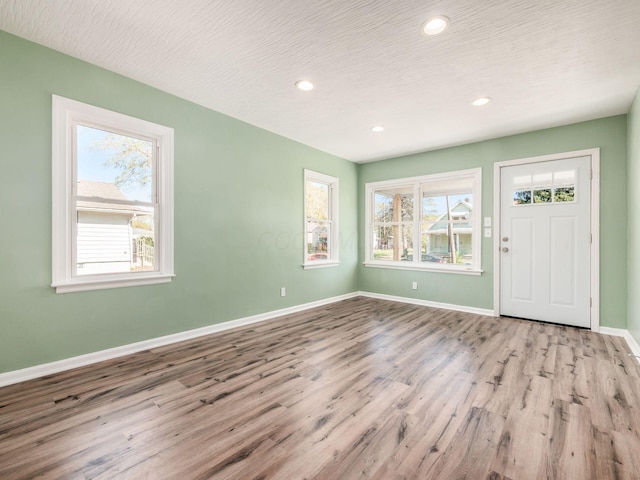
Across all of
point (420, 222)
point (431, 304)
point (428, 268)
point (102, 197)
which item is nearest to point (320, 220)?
point (420, 222)

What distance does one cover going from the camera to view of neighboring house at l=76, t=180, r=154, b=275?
107 inches

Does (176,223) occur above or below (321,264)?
above

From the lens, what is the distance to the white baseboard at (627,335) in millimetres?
2936

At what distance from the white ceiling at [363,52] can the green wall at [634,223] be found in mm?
323

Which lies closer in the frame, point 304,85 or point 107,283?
point 107,283

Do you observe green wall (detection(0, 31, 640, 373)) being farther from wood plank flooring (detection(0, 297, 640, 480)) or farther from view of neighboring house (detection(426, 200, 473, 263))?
wood plank flooring (detection(0, 297, 640, 480))

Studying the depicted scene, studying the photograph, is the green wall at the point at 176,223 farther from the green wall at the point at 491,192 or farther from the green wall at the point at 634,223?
the green wall at the point at 634,223

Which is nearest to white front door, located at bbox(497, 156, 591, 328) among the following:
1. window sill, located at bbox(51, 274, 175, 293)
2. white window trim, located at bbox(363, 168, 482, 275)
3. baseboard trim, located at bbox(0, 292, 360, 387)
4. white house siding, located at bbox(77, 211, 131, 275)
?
white window trim, located at bbox(363, 168, 482, 275)

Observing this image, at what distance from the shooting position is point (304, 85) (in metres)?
2.95

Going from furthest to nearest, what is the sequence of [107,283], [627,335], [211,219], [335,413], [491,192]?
[491,192] → [211,219] → [627,335] → [107,283] → [335,413]

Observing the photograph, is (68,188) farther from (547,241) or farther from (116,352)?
(547,241)

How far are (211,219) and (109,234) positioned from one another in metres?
1.02

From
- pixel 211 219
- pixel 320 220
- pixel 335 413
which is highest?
pixel 320 220

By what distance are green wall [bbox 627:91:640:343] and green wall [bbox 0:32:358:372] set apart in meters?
3.79
